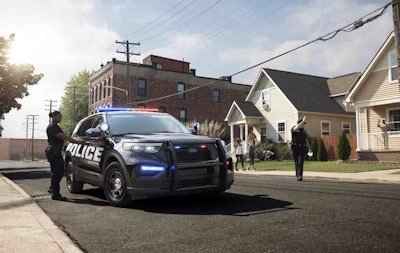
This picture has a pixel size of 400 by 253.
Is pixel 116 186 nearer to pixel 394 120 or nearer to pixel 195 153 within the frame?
pixel 195 153

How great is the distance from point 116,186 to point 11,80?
21.9 m

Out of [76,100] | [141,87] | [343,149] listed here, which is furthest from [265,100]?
[76,100]

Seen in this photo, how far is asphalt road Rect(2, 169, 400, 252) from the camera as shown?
163 inches

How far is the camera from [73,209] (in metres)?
6.88

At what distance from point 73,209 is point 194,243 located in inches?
132

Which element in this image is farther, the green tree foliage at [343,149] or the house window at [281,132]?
the house window at [281,132]

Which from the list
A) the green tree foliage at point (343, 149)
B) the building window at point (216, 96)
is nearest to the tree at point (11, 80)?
the green tree foliage at point (343, 149)

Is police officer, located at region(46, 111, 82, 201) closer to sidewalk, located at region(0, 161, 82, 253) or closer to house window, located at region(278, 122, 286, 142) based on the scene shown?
sidewalk, located at region(0, 161, 82, 253)

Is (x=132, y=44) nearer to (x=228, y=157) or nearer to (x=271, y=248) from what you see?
(x=228, y=157)

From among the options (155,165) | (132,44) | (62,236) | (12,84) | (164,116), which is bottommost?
(62,236)

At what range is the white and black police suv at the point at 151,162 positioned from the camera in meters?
6.38

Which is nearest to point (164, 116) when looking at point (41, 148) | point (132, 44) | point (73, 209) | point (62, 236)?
point (73, 209)

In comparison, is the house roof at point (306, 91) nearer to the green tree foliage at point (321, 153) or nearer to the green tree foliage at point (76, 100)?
the green tree foliage at point (321, 153)

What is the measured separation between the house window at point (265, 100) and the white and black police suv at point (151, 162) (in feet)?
87.6
